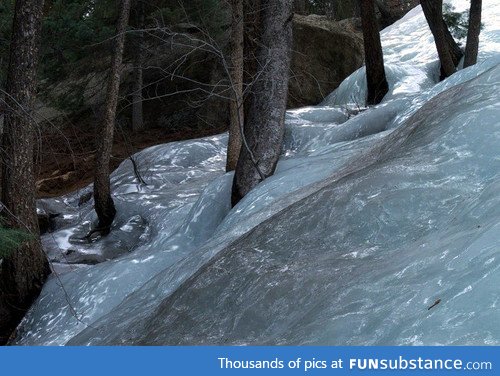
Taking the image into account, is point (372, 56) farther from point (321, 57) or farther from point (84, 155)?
point (84, 155)

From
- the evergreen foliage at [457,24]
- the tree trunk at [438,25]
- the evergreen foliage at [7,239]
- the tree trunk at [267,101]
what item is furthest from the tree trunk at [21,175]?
the evergreen foliage at [457,24]

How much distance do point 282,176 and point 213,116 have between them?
9140 mm

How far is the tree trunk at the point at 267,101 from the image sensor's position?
10.3m

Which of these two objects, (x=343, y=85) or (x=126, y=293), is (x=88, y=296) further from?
(x=343, y=85)

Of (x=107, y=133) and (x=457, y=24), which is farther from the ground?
(x=457, y=24)

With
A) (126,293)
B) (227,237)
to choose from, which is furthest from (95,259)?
(227,237)

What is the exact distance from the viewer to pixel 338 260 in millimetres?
5488

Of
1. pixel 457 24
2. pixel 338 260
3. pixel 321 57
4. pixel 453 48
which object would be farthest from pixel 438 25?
pixel 338 260

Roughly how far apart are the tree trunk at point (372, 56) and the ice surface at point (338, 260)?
4.08 m

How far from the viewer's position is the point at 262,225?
6.94 metres

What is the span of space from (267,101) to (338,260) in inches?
202

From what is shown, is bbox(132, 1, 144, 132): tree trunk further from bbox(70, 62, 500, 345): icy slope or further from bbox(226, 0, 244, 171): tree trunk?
bbox(70, 62, 500, 345): icy slope

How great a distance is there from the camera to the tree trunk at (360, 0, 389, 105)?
49.5 ft

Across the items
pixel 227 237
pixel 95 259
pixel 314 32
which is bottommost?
pixel 95 259
